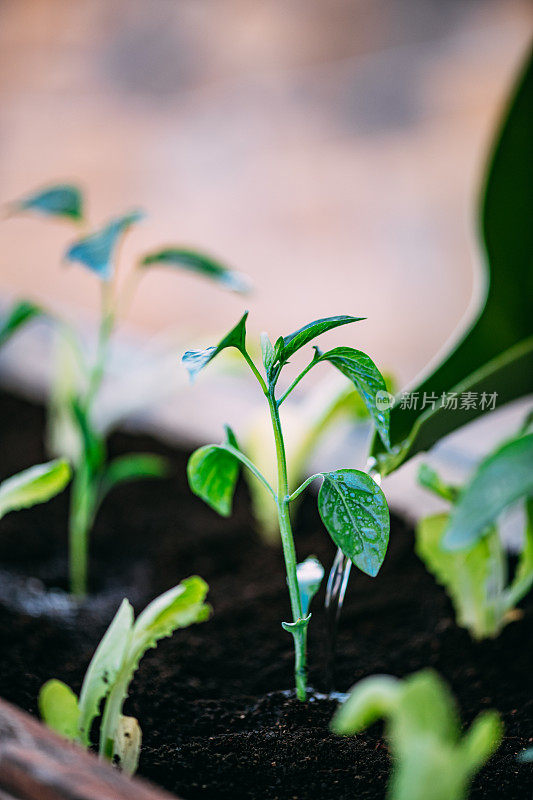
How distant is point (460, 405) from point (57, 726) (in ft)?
0.91

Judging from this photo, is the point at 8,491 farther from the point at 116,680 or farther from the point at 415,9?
the point at 415,9

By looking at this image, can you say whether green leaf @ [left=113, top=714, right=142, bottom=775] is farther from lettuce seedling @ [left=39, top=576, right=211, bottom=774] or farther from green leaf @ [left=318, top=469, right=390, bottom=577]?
green leaf @ [left=318, top=469, right=390, bottom=577]

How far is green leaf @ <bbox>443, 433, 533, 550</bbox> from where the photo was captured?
0.33m

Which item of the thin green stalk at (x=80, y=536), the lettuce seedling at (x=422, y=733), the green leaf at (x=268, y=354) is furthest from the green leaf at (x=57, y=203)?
the lettuce seedling at (x=422, y=733)

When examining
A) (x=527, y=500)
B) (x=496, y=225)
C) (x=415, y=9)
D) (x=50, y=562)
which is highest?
(x=415, y=9)

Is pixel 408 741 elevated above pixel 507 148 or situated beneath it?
situated beneath

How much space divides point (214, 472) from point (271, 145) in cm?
198

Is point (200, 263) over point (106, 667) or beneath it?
over

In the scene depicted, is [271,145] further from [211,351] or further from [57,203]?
[211,351]

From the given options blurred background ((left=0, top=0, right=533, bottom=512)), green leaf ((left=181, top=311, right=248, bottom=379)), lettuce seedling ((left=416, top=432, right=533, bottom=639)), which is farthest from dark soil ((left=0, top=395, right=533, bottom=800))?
blurred background ((left=0, top=0, right=533, bottom=512))

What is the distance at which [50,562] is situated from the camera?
2.55ft

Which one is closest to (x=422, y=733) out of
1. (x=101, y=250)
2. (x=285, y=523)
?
(x=285, y=523)

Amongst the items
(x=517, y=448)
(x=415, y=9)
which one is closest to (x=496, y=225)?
(x=517, y=448)

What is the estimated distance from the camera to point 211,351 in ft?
1.16
